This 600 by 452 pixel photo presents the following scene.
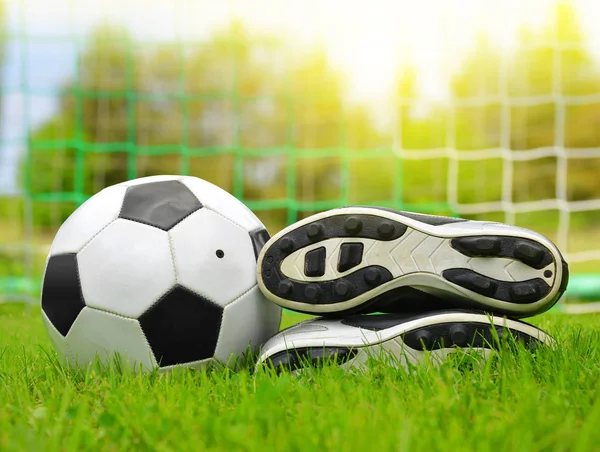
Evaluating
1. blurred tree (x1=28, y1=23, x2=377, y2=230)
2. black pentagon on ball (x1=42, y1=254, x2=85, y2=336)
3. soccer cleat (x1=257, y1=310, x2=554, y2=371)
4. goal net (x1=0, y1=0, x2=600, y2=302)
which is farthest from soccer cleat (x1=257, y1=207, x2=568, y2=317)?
blurred tree (x1=28, y1=23, x2=377, y2=230)

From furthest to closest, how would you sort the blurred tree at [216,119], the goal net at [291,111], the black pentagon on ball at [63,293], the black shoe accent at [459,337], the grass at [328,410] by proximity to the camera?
the blurred tree at [216,119], the goal net at [291,111], the black pentagon on ball at [63,293], the black shoe accent at [459,337], the grass at [328,410]

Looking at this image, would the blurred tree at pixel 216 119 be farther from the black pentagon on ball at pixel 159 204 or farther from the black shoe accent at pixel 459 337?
the black shoe accent at pixel 459 337

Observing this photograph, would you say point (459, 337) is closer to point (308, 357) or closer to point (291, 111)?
point (308, 357)

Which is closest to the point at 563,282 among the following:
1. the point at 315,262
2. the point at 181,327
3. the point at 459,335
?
the point at 459,335

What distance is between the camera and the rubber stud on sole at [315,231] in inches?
77.0

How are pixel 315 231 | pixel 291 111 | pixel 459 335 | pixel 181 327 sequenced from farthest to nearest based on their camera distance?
pixel 291 111 < pixel 315 231 < pixel 181 327 < pixel 459 335

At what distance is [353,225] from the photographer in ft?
6.32

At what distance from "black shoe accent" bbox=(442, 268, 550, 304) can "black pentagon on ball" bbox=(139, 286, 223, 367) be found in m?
0.70

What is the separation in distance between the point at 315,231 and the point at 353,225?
0.39 ft

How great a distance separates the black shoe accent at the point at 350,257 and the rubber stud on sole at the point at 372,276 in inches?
1.7

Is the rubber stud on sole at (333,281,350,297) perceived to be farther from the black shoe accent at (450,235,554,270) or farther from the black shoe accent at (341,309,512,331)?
the black shoe accent at (450,235,554,270)

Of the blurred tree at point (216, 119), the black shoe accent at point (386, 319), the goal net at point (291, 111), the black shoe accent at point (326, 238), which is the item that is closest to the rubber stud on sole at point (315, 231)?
the black shoe accent at point (326, 238)

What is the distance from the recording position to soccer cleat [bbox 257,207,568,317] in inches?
72.0

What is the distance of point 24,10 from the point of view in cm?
621
